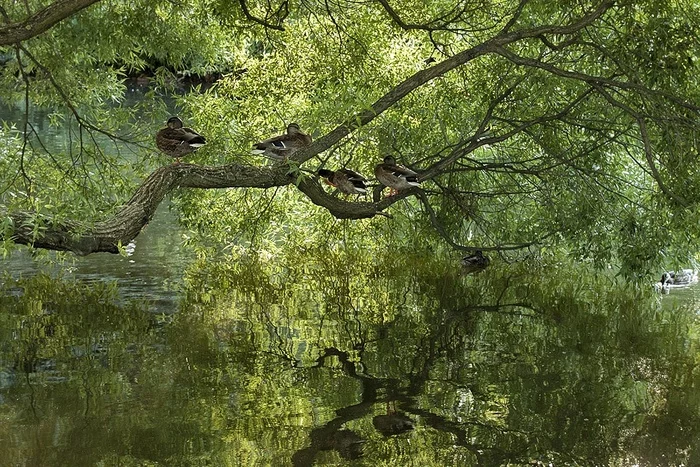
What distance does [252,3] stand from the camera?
443 inches

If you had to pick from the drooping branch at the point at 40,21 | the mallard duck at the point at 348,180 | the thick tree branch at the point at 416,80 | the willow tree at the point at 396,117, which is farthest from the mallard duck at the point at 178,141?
the drooping branch at the point at 40,21

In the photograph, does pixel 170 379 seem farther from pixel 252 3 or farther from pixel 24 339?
pixel 252 3

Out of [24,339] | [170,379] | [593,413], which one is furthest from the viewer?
[24,339]

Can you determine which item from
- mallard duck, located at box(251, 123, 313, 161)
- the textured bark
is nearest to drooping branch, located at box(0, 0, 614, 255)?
the textured bark

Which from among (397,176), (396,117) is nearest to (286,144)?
(397,176)

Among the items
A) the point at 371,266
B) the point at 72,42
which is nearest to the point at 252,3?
the point at 72,42

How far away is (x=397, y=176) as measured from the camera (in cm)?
991

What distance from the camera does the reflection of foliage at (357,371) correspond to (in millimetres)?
6516

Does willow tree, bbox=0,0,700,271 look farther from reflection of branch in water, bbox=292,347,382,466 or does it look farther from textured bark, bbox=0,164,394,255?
reflection of branch in water, bbox=292,347,382,466

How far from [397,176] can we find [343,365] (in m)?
2.48

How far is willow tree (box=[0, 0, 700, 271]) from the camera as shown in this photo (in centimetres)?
856

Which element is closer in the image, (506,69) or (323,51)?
(506,69)

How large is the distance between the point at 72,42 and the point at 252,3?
227 cm

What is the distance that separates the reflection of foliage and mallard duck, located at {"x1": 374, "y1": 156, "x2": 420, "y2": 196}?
1.53 meters
